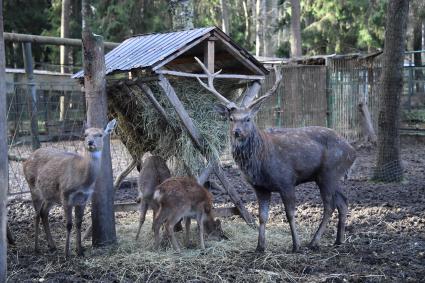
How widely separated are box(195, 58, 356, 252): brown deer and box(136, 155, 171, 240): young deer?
1.16 metres

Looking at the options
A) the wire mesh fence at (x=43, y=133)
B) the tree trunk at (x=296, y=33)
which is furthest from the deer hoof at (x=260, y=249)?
the tree trunk at (x=296, y=33)

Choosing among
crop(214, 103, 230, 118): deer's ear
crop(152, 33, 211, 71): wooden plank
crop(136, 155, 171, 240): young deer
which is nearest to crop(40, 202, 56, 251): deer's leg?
crop(136, 155, 171, 240): young deer

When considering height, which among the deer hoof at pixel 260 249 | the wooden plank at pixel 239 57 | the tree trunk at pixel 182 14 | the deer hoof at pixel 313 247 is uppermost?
the tree trunk at pixel 182 14

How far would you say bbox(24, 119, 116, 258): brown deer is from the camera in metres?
6.49

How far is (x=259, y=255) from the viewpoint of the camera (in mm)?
6422

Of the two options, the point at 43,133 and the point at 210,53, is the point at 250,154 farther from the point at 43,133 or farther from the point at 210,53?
the point at 43,133

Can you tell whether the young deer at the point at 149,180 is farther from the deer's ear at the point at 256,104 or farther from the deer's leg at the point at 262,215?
the deer's ear at the point at 256,104

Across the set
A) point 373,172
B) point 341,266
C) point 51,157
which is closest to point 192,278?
point 341,266

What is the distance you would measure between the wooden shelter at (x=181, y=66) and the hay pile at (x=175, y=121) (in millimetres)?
71

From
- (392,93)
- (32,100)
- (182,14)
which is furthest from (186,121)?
(392,93)

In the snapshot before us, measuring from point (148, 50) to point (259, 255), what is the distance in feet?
9.88

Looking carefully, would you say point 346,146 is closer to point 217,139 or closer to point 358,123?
point 217,139

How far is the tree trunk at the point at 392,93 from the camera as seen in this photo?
10.8 m

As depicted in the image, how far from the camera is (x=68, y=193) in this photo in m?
6.53
